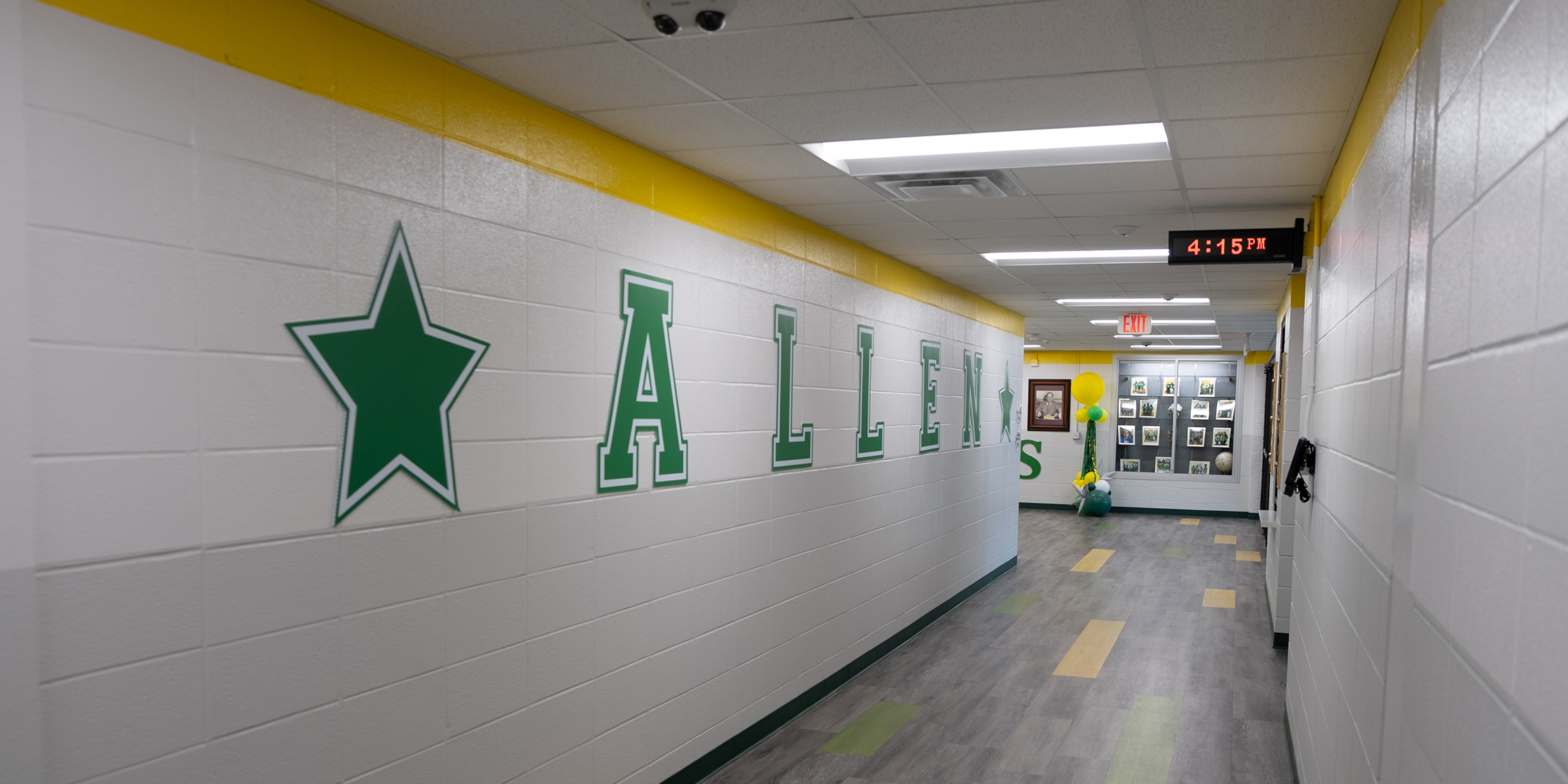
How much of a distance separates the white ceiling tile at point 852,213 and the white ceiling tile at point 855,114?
1237mm

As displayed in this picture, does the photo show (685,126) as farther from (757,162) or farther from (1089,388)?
(1089,388)

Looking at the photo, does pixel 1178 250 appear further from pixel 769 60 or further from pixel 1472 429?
pixel 1472 429

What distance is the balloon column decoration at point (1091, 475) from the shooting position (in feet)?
51.3

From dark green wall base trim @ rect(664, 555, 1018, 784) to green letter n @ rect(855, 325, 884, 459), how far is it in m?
1.36

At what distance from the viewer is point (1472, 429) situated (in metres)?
1.46

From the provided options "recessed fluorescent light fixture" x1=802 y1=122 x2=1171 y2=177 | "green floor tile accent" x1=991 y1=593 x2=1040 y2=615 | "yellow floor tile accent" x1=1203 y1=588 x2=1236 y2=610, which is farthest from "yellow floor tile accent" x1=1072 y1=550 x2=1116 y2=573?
"recessed fluorescent light fixture" x1=802 y1=122 x2=1171 y2=177

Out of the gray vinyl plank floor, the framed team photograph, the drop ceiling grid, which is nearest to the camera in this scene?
the drop ceiling grid

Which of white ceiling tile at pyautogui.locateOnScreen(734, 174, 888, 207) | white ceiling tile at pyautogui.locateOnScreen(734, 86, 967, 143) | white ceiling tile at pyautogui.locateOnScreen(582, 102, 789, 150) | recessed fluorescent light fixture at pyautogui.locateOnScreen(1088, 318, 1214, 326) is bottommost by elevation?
recessed fluorescent light fixture at pyautogui.locateOnScreen(1088, 318, 1214, 326)

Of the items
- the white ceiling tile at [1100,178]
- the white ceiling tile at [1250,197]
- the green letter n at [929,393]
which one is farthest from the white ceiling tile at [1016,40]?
the green letter n at [929,393]

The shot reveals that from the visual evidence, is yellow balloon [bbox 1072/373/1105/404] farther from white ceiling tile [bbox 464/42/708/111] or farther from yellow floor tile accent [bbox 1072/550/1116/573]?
white ceiling tile [bbox 464/42/708/111]

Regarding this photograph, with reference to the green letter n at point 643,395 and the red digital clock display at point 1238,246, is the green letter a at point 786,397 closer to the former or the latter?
the green letter n at point 643,395

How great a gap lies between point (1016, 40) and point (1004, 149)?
125cm

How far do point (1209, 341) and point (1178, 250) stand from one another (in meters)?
10.5

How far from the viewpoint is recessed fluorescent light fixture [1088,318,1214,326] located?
10680 mm
